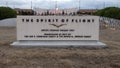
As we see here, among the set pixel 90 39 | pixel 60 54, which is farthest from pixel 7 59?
pixel 90 39

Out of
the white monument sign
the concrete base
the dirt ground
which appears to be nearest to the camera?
the dirt ground

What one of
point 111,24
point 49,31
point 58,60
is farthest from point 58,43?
point 111,24

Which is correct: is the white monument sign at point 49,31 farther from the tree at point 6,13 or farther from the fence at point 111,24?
the tree at point 6,13

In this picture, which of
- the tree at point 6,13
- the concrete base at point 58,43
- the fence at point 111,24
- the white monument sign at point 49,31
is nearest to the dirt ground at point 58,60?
the concrete base at point 58,43

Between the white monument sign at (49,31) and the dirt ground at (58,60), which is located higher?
the white monument sign at (49,31)

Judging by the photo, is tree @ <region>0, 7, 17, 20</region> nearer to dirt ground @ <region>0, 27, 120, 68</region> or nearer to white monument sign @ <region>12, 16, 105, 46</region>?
white monument sign @ <region>12, 16, 105, 46</region>

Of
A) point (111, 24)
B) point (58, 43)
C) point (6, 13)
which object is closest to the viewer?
point (58, 43)

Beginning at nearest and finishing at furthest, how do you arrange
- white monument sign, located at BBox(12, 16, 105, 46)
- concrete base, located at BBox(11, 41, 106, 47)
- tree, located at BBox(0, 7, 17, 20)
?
concrete base, located at BBox(11, 41, 106, 47)
white monument sign, located at BBox(12, 16, 105, 46)
tree, located at BBox(0, 7, 17, 20)

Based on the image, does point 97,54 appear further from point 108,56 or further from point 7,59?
point 7,59

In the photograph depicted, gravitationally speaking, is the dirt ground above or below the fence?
above

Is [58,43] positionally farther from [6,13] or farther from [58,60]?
[6,13]

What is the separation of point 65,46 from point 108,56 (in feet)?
10.1

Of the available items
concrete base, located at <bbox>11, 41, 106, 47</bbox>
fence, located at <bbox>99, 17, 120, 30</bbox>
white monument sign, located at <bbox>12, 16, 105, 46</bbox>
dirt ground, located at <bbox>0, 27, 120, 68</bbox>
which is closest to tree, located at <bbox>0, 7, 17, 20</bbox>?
fence, located at <bbox>99, 17, 120, 30</bbox>

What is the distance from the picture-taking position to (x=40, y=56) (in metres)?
11.2
